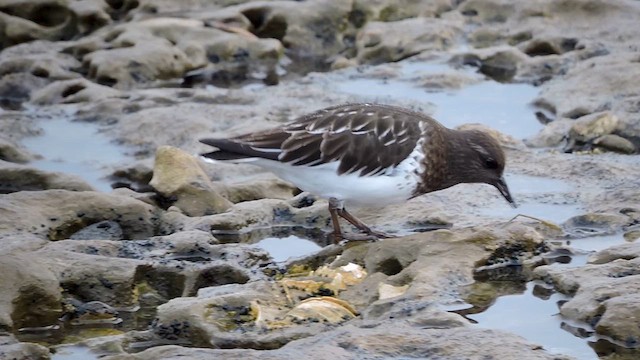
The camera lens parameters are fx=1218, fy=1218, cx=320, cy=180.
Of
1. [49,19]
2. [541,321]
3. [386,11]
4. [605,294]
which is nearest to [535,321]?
[541,321]

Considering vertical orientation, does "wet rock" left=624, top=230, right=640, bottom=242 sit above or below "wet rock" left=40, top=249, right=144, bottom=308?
above

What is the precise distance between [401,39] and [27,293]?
629 cm

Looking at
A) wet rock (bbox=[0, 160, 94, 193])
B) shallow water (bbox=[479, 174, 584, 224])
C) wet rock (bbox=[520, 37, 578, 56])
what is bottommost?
wet rock (bbox=[0, 160, 94, 193])

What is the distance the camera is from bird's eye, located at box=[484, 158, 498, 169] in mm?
6891

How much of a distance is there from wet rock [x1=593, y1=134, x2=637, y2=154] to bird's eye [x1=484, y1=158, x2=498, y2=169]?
1.66 meters

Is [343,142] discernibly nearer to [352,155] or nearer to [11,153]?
[352,155]

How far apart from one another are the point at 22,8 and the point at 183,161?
445 centimetres

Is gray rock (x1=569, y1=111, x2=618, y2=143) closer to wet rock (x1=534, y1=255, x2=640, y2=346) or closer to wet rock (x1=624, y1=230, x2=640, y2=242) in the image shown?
wet rock (x1=624, y1=230, x2=640, y2=242)

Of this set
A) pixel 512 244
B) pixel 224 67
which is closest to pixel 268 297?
pixel 512 244

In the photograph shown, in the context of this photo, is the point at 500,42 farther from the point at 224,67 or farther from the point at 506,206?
the point at 506,206

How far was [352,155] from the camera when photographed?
6.52 meters

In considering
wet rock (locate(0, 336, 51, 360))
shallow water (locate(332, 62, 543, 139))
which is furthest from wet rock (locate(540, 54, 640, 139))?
wet rock (locate(0, 336, 51, 360))

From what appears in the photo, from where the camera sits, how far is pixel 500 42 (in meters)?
11.4

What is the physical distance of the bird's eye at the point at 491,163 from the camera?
6.89 meters
